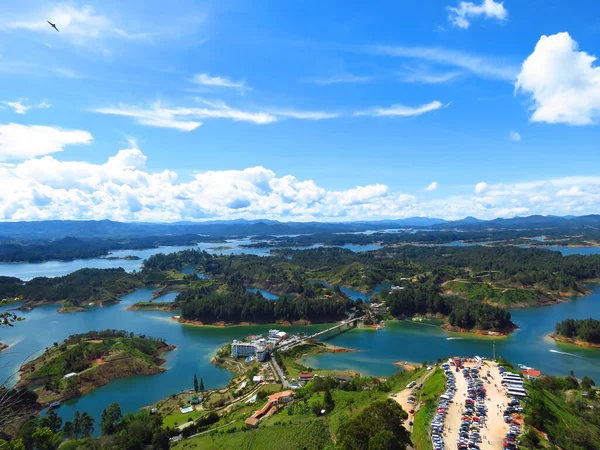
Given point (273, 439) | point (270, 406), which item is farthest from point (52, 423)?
point (273, 439)

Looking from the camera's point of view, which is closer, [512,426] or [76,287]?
[512,426]

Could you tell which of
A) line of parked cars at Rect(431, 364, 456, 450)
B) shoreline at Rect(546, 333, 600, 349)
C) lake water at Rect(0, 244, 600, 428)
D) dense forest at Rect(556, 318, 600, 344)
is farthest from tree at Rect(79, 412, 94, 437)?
dense forest at Rect(556, 318, 600, 344)

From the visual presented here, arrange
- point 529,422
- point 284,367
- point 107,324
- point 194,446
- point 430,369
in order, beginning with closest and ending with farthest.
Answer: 1. point 529,422
2. point 194,446
3. point 430,369
4. point 284,367
5. point 107,324

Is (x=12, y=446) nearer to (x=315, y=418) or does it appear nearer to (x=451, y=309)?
(x=315, y=418)

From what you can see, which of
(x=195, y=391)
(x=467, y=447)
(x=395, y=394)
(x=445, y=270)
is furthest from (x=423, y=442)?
(x=445, y=270)

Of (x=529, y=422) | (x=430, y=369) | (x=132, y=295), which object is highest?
(x=529, y=422)

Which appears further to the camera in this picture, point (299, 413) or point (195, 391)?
point (195, 391)

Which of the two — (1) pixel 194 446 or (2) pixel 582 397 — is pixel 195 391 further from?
(2) pixel 582 397

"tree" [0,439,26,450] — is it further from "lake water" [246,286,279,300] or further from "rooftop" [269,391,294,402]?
"lake water" [246,286,279,300]
